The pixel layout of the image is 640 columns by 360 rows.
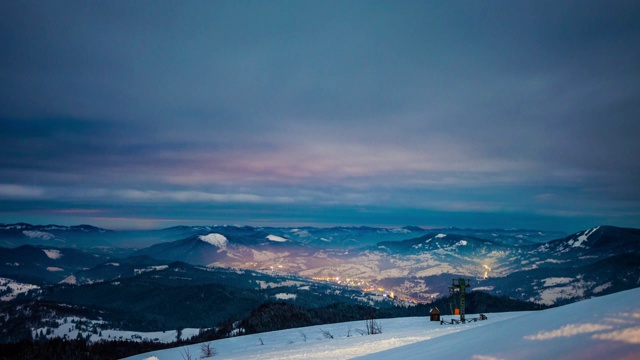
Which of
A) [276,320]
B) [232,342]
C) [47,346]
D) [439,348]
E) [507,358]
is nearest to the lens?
[507,358]

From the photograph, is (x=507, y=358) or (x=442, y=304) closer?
(x=507, y=358)

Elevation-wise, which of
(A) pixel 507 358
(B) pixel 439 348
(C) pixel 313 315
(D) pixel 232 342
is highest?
(A) pixel 507 358

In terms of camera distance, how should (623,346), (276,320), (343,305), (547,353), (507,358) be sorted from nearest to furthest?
(623,346)
(547,353)
(507,358)
(276,320)
(343,305)

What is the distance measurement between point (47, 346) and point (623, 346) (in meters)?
178

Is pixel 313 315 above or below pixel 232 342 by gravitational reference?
below

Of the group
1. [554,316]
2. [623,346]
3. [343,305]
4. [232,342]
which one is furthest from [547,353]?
[343,305]

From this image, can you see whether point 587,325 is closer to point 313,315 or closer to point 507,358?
point 507,358

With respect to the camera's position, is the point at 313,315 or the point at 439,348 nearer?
the point at 439,348

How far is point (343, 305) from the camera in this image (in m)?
153


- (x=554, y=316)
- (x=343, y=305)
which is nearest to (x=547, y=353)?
(x=554, y=316)

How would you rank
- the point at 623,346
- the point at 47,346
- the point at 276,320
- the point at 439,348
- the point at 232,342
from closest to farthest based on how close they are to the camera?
the point at 623,346 → the point at 439,348 → the point at 232,342 → the point at 276,320 → the point at 47,346

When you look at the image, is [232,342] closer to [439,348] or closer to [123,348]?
[439,348]

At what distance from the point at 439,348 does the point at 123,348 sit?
6290 inches

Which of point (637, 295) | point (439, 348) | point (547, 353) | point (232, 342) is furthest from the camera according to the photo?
point (232, 342)
